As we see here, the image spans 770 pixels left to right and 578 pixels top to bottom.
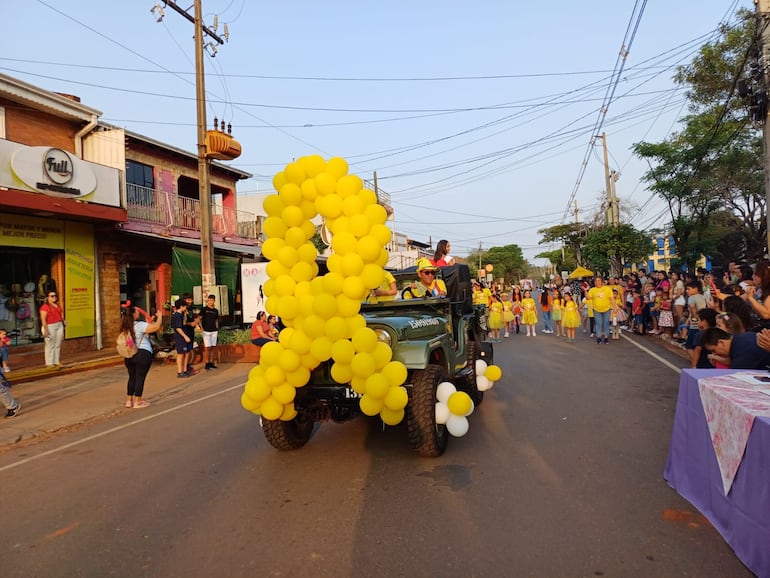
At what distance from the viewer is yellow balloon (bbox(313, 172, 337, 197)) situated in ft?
16.0

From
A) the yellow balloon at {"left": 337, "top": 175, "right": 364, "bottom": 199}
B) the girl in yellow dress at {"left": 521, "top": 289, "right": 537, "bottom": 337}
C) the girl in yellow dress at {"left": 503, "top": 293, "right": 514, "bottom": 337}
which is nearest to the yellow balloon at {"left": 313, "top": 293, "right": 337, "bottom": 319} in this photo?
the yellow balloon at {"left": 337, "top": 175, "right": 364, "bottom": 199}

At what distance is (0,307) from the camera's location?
1353 cm

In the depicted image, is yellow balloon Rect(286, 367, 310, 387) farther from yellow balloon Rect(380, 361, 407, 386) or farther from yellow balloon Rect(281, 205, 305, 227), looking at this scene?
yellow balloon Rect(281, 205, 305, 227)

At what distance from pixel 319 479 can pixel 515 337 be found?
13.1 meters

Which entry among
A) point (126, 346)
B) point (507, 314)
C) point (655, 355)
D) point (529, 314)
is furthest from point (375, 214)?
point (529, 314)

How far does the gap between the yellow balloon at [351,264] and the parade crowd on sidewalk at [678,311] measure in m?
3.40

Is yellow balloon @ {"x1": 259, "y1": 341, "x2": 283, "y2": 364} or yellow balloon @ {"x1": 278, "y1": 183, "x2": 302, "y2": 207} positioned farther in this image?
yellow balloon @ {"x1": 278, "y1": 183, "x2": 302, "y2": 207}

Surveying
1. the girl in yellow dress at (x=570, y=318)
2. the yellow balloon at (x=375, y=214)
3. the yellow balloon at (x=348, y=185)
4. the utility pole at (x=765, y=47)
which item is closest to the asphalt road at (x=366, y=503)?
the yellow balloon at (x=375, y=214)

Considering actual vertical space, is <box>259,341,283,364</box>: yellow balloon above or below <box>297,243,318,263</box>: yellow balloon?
below

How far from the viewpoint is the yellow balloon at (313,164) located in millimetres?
4988

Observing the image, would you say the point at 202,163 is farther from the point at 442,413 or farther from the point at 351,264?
the point at 442,413

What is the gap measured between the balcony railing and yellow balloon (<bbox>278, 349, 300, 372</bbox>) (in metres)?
12.4

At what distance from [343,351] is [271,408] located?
959 millimetres

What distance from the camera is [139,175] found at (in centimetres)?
1850
